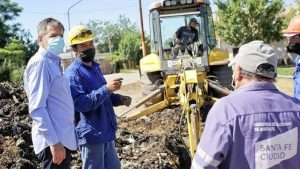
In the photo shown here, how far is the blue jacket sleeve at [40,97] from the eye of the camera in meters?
3.53

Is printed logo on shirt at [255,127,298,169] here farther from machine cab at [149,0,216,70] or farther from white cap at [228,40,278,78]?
machine cab at [149,0,216,70]

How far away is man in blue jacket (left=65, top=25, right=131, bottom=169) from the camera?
4.18m

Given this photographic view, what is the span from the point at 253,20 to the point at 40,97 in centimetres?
3602

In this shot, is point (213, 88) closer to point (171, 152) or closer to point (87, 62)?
point (171, 152)

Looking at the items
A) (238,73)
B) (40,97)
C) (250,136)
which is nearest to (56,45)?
(40,97)

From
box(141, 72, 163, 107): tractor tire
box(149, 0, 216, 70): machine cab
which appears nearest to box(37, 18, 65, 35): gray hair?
box(149, 0, 216, 70): machine cab

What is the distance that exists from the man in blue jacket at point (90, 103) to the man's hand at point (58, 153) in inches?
25.5

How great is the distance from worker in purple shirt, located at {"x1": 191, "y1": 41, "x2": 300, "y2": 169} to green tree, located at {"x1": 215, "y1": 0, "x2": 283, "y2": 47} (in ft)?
118

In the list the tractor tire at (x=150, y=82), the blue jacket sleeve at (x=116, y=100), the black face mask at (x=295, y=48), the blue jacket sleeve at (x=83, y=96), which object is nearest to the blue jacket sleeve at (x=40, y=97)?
the blue jacket sleeve at (x=83, y=96)

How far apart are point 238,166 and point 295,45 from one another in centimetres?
307

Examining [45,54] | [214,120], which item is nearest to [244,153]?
[214,120]

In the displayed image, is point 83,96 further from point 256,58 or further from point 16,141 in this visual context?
point 16,141

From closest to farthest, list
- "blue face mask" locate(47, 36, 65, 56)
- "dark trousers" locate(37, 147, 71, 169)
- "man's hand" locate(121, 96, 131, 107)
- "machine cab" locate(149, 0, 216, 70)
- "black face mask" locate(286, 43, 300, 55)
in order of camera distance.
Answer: "dark trousers" locate(37, 147, 71, 169), "blue face mask" locate(47, 36, 65, 56), "man's hand" locate(121, 96, 131, 107), "black face mask" locate(286, 43, 300, 55), "machine cab" locate(149, 0, 216, 70)

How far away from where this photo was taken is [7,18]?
153 ft
